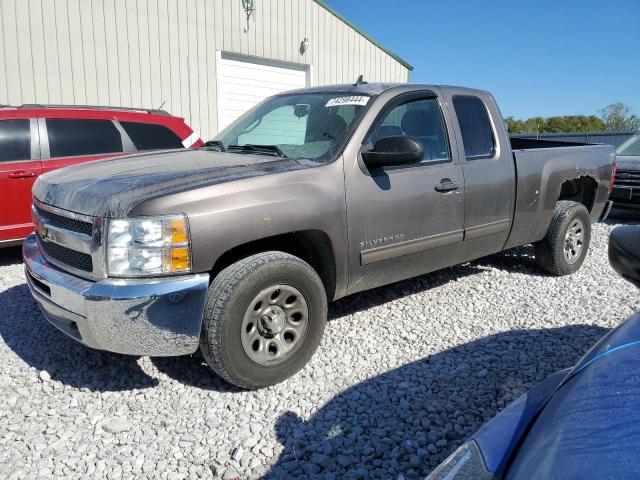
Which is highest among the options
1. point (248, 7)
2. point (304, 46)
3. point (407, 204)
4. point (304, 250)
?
point (248, 7)

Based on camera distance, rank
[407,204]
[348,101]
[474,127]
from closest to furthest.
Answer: [407,204] → [348,101] → [474,127]

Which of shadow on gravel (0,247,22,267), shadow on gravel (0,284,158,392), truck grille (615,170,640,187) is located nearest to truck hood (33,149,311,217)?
shadow on gravel (0,284,158,392)

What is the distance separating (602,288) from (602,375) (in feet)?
13.9

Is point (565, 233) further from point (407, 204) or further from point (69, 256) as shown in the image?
point (69, 256)

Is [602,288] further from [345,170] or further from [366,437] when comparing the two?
[366,437]

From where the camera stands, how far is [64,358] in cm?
356

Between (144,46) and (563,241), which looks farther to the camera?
(144,46)

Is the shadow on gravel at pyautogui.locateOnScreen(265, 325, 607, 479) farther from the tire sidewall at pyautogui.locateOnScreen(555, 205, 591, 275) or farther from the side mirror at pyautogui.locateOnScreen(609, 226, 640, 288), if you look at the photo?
the tire sidewall at pyautogui.locateOnScreen(555, 205, 591, 275)

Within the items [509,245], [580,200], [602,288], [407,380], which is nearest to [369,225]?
[407,380]

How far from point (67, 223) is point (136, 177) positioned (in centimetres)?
49

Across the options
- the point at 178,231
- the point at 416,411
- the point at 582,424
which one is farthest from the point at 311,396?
the point at 582,424

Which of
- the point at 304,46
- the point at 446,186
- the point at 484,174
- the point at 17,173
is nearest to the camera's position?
the point at 446,186

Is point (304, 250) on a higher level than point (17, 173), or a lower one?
lower

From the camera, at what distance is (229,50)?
1075cm
